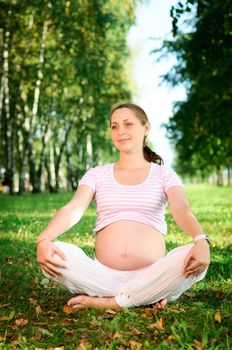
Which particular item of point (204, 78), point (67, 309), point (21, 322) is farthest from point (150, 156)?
point (204, 78)

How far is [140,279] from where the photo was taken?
447cm

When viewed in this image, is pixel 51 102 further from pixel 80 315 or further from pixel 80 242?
pixel 80 315

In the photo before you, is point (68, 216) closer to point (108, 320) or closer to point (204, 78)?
point (108, 320)

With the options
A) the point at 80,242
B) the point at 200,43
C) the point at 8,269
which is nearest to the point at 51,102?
the point at 200,43

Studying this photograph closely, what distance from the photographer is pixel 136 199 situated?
4.77 m

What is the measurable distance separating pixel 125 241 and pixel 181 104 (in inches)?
901

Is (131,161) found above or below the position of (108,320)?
above

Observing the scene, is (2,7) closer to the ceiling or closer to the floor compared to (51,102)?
closer to the ceiling

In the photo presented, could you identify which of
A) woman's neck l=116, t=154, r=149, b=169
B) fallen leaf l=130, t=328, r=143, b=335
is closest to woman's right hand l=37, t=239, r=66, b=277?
fallen leaf l=130, t=328, r=143, b=335

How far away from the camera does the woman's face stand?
4910 mm

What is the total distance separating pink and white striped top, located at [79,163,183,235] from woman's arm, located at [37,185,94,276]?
13cm

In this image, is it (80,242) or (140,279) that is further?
(80,242)

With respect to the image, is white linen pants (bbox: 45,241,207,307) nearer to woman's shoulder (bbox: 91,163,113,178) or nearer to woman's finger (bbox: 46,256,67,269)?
woman's finger (bbox: 46,256,67,269)

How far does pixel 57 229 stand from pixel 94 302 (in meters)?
0.69
